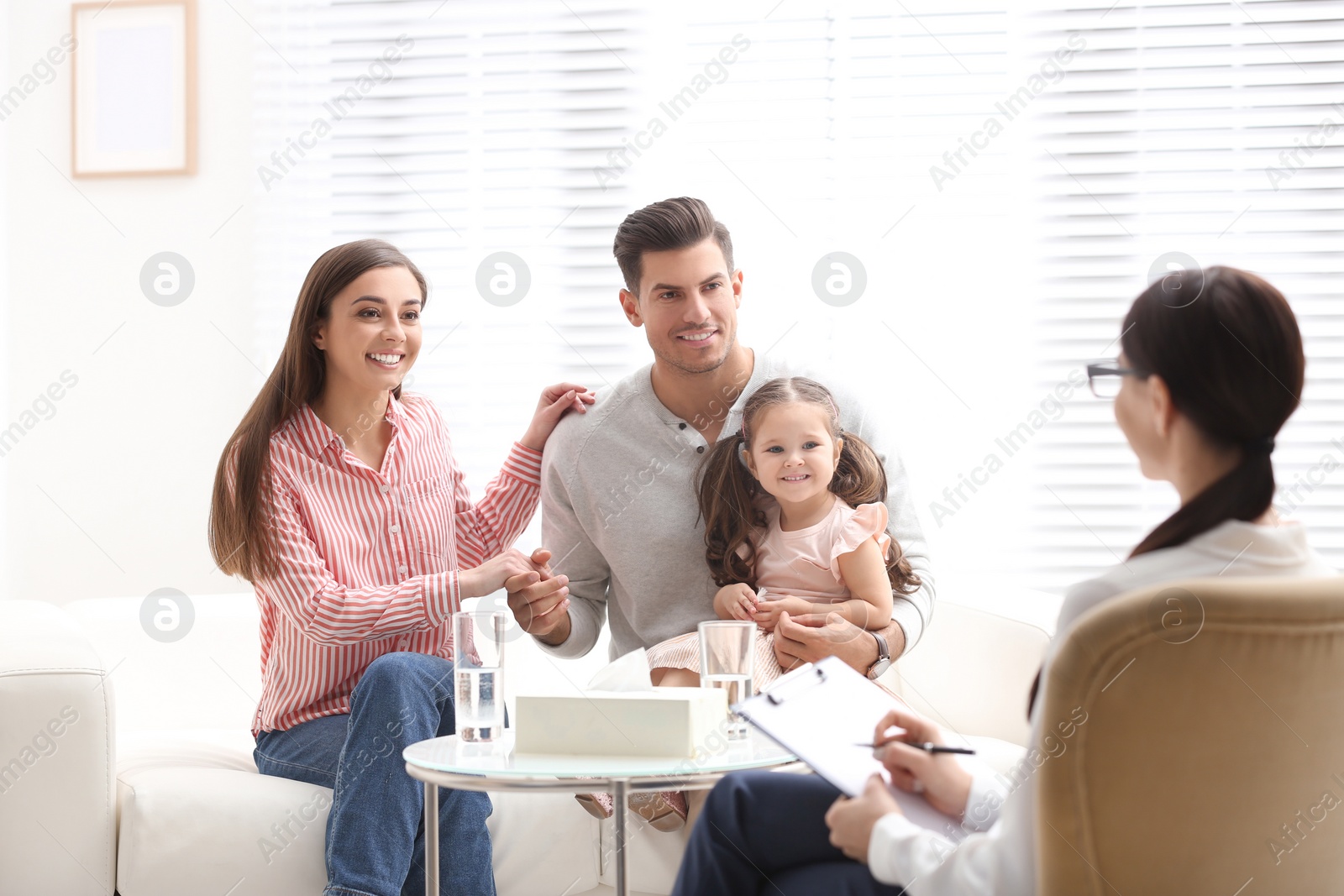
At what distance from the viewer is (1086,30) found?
290cm

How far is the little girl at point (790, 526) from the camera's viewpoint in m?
1.88

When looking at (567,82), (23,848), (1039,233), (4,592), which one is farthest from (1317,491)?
(4,592)

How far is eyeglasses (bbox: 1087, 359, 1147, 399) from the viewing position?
95 centimetres

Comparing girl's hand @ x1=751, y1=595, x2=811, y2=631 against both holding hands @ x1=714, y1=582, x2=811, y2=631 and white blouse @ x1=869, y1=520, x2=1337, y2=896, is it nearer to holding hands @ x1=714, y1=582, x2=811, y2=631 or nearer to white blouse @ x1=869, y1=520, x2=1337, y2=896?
holding hands @ x1=714, y1=582, x2=811, y2=631

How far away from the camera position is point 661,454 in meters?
2.14

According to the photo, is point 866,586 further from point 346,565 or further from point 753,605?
point 346,565

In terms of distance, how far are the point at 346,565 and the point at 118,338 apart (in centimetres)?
149

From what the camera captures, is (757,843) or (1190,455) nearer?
(1190,455)

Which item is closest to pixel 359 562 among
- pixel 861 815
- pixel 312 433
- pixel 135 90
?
pixel 312 433

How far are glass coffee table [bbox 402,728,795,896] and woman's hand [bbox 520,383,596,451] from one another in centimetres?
89

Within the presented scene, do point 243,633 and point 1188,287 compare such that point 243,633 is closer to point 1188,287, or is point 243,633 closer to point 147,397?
point 147,397

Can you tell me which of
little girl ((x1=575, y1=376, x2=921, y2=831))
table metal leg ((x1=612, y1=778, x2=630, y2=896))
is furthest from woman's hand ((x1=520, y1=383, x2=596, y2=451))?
table metal leg ((x1=612, y1=778, x2=630, y2=896))

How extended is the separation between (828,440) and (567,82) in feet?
5.01

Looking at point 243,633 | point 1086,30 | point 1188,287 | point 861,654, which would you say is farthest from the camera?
point 1086,30
